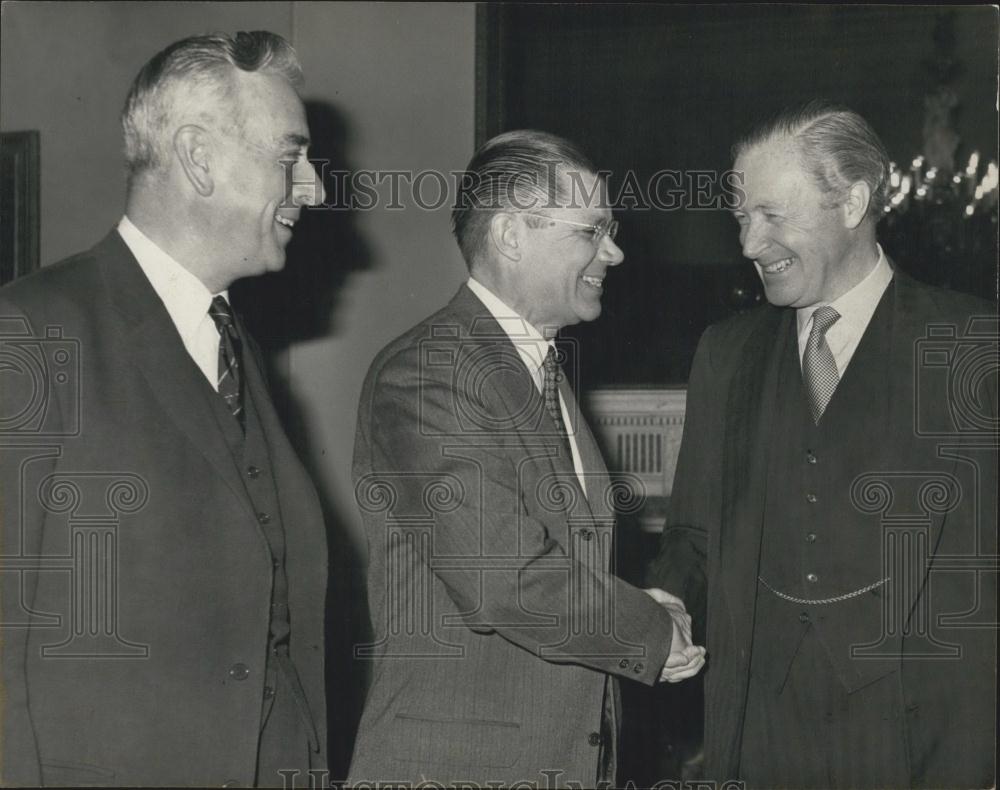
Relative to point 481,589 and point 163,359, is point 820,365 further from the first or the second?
point 163,359

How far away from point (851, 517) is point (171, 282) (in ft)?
4.77

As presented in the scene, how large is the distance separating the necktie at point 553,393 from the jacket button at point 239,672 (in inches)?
28.3

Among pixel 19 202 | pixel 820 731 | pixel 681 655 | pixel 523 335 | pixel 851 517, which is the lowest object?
pixel 820 731

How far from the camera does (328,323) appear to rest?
3.25m

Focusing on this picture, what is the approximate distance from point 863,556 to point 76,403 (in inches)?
62.3

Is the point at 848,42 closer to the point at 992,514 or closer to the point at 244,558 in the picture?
the point at 992,514

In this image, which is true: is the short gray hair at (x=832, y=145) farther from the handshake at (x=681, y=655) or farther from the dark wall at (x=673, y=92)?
the dark wall at (x=673, y=92)

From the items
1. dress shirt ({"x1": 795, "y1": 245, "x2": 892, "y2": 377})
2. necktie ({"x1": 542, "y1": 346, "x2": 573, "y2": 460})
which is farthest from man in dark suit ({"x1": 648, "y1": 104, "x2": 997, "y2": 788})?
Answer: necktie ({"x1": 542, "y1": 346, "x2": 573, "y2": 460})

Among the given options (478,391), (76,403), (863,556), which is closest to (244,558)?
(76,403)

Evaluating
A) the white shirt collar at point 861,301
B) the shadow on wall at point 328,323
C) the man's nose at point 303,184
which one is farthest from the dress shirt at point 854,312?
the shadow on wall at point 328,323

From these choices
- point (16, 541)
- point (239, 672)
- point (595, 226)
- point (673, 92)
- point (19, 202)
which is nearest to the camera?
point (16, 541)

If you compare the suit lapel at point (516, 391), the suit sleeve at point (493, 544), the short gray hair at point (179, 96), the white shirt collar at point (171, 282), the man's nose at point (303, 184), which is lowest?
the suit sleeve at point (493, 544)

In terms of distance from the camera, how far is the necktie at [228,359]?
1.92 m

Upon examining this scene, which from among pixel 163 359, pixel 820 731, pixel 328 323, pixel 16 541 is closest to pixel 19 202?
pixel 328 323
